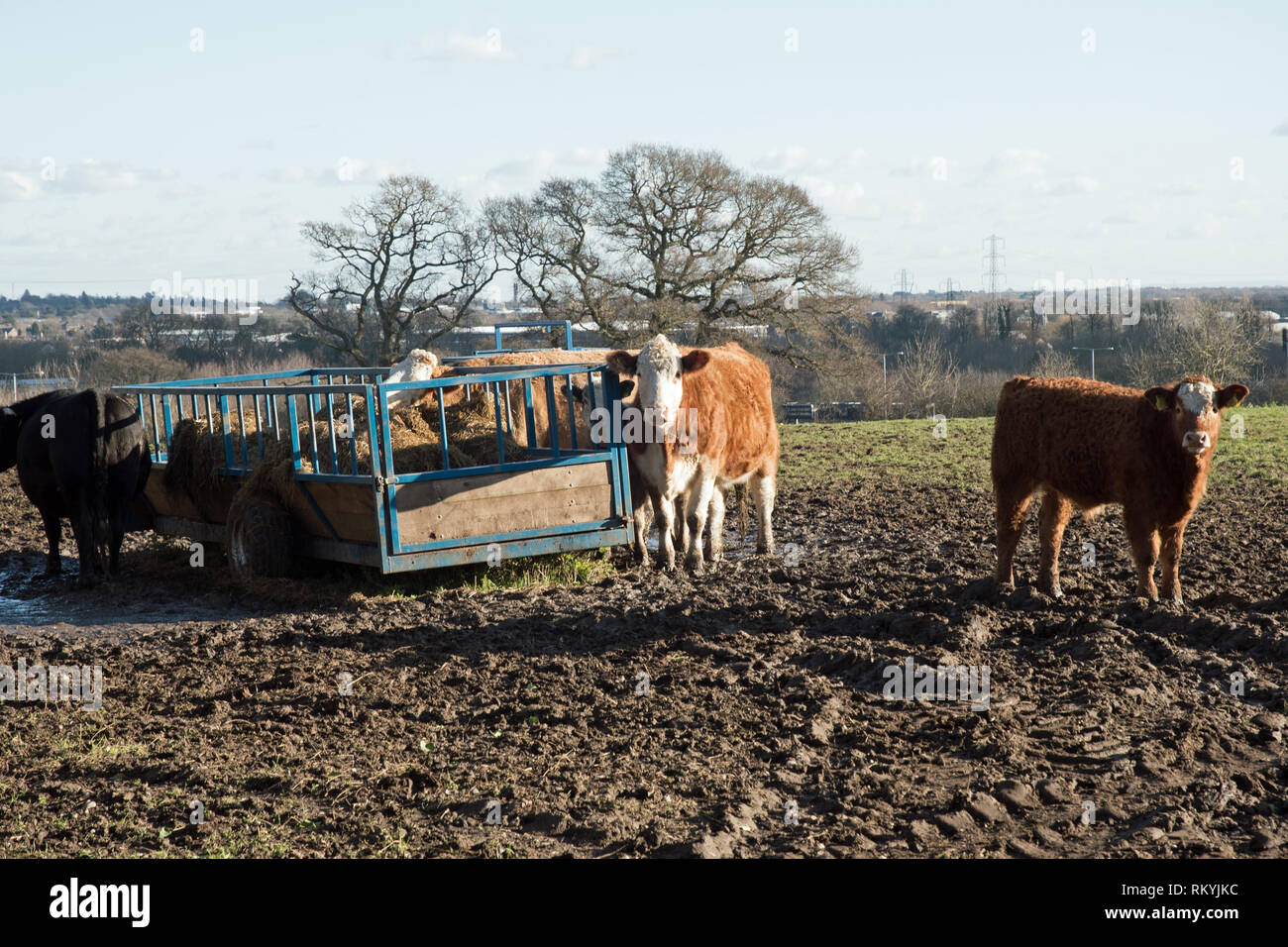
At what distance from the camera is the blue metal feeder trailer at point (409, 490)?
8.41m

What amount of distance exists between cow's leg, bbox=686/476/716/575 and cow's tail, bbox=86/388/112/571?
497 centimetres

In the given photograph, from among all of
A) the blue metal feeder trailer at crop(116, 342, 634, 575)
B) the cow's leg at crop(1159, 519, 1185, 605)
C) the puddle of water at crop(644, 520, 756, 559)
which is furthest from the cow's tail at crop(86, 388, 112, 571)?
the cow's leg at crop(1159, 519, 1185, 605)

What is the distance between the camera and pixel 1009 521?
8328 millimetres

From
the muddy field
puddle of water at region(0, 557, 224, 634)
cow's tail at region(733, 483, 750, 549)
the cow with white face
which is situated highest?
the cow with white face

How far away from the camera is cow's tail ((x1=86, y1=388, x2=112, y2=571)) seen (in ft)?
32.0

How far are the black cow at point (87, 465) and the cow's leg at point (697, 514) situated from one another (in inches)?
191

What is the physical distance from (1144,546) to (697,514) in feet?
11.7

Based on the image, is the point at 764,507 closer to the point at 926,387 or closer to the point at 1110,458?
the point at 1110,458

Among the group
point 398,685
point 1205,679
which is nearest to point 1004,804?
point 1205,679

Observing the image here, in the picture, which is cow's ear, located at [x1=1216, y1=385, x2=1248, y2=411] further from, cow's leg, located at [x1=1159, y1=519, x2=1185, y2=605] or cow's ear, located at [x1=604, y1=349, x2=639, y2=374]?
cow's ear, located at [x1=604, y1=349, x2=639, y2=374]

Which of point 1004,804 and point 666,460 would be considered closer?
point 1004,804

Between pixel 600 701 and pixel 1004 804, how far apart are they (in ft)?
7.33

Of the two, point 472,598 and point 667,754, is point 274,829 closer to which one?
point 667,754
